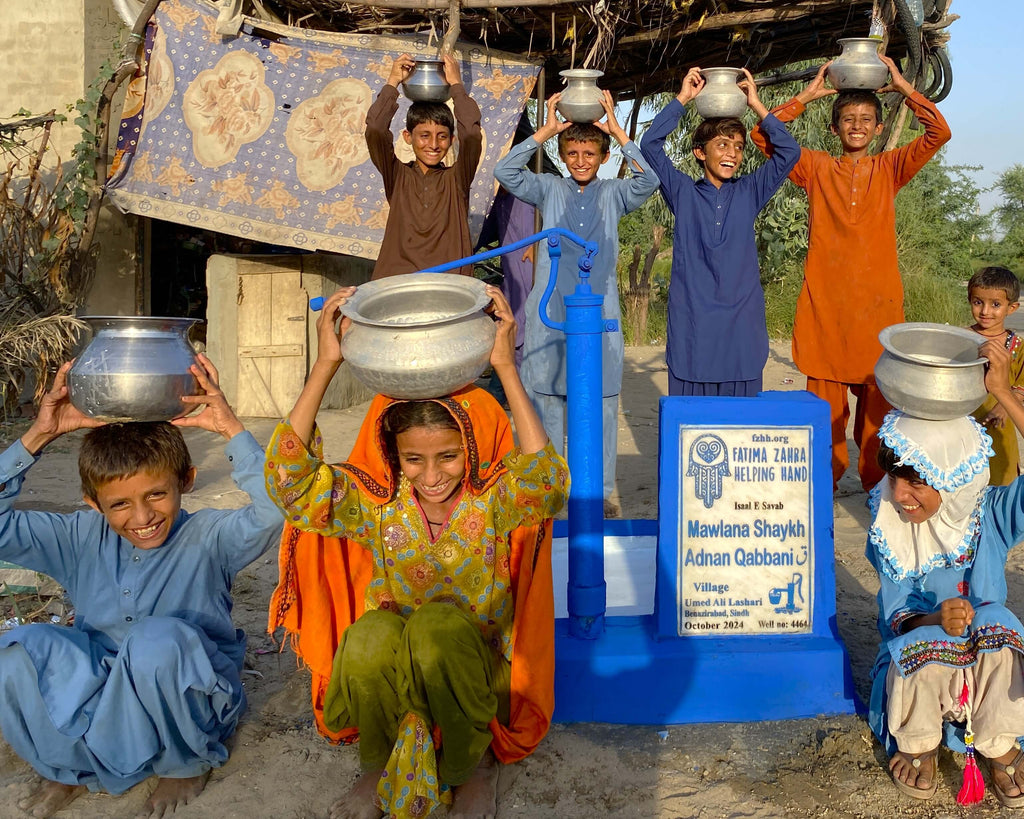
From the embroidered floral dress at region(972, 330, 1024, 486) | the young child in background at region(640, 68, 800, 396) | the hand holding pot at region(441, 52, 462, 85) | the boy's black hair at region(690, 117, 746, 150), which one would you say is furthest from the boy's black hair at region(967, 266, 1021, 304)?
the hand holding pot at region(441, 52, 462, 85)

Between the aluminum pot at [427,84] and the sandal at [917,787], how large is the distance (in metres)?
3.35

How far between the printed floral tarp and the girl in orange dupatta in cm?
397

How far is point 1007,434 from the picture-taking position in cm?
421

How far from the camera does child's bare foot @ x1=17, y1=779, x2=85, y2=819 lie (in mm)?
2391

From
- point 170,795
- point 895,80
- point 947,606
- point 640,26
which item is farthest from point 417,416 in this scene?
point 640,26

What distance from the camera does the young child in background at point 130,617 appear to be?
91.5 inches

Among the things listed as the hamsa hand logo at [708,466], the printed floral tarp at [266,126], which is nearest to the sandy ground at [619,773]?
the hamsa hand logo at [708,466]

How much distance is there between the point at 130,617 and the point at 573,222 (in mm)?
2492

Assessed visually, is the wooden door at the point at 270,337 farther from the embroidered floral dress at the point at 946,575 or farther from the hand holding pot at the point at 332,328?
the embroidered floral dress at the point at 946,575

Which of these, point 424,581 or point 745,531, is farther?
point 745,531

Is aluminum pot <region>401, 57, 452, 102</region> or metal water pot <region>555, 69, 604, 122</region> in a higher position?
aluminum pot <region>401, 57, 452, 102</region>

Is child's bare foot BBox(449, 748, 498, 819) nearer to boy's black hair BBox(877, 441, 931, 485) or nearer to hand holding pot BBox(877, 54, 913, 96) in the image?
boy's black hair BBox(877, 441, 931, 485)

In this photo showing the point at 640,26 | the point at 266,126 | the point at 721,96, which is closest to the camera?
the point at 721,96

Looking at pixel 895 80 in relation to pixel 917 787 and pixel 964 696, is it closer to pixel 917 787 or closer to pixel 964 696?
pixel 964 696
